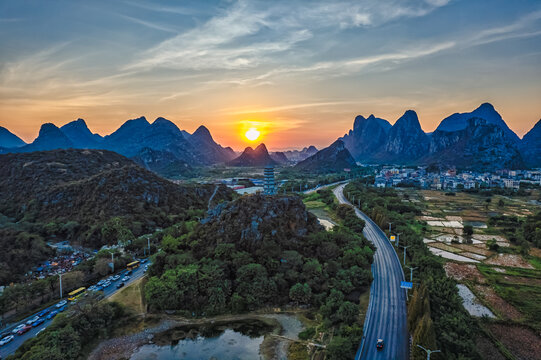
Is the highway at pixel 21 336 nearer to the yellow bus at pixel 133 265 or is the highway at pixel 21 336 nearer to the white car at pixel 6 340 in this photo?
the white car at pixel 6 340

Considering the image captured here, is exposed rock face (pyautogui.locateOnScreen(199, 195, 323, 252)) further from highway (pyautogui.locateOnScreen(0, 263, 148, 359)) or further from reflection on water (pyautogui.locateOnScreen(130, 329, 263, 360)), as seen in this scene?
reflection on water (pyautogui.locateOnScreen(130, 329, 263, 360))

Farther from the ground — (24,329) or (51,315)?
(24,329)

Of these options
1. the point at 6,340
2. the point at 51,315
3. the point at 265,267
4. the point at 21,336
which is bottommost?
the point at 21,336

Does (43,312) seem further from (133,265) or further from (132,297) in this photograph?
(133,265)

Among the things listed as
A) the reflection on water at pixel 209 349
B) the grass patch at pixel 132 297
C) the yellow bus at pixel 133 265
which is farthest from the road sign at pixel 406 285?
the yellow bus at pixel 133 265

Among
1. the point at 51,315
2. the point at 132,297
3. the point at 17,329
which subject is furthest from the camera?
the point at 132,297

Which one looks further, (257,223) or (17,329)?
(257,223)

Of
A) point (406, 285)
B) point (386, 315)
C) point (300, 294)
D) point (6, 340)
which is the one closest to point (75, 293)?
point (6, 340)
